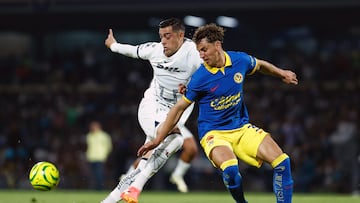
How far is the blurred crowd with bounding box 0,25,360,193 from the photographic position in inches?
908

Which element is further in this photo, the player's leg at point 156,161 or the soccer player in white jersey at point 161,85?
the soccer player in white jersey at point 161,85

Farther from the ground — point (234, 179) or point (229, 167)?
point (229, 167)

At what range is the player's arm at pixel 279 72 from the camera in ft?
32.7

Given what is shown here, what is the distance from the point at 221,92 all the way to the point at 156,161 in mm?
1602

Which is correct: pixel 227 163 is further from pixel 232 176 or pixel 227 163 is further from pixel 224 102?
pixel 224 102

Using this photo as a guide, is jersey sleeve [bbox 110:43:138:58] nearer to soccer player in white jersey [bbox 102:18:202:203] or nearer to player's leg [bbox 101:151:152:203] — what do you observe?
soccer player in white jersey [bbox 102:18:202:203]

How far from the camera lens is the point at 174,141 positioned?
36.1 ft

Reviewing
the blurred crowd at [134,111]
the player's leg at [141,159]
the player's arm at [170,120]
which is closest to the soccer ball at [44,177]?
the player's leg at [141,159]

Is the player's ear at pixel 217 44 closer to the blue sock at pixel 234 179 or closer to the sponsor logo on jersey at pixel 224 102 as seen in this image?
the sponsor logo on jersey at pixel 224 102

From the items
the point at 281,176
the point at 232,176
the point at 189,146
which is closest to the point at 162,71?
the point at 232,176

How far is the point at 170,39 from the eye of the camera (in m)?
10.9

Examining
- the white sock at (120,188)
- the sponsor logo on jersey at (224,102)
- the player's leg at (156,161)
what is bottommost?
the white sock at (120,188)

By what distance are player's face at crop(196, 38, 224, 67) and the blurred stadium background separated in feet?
42.4

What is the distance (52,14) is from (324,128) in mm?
10353
